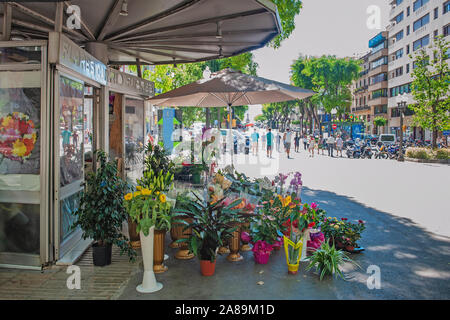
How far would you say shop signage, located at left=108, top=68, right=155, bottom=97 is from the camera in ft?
24.4

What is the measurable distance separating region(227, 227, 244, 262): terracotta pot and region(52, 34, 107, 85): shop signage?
3.15 meters

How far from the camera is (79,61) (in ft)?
18.0

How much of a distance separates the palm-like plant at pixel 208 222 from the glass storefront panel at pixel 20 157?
1.87m

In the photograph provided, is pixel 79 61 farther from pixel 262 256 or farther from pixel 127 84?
pixel 262 256

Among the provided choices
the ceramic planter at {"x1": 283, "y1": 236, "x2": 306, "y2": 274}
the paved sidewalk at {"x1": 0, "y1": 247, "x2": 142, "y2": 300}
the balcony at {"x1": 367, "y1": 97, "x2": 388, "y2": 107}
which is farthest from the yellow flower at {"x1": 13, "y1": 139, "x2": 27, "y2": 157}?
the balcony at {"x1": 367, "y1": 97, "x2": 388, "y2": 107}

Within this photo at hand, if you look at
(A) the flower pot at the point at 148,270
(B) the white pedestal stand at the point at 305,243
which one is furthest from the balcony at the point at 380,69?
(A) the flower pot at the point at 148,270

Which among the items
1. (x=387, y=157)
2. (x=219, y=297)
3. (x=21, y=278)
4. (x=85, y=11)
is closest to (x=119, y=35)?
(x=85, y=11)

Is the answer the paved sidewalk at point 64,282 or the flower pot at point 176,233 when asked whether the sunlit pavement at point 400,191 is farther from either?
the paved sidewalk at point 64,282

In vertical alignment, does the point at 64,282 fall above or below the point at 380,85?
below

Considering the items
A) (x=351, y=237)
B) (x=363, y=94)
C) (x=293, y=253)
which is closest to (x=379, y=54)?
(x=363, y=94)

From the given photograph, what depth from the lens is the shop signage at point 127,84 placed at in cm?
745

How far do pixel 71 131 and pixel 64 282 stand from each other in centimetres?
222
